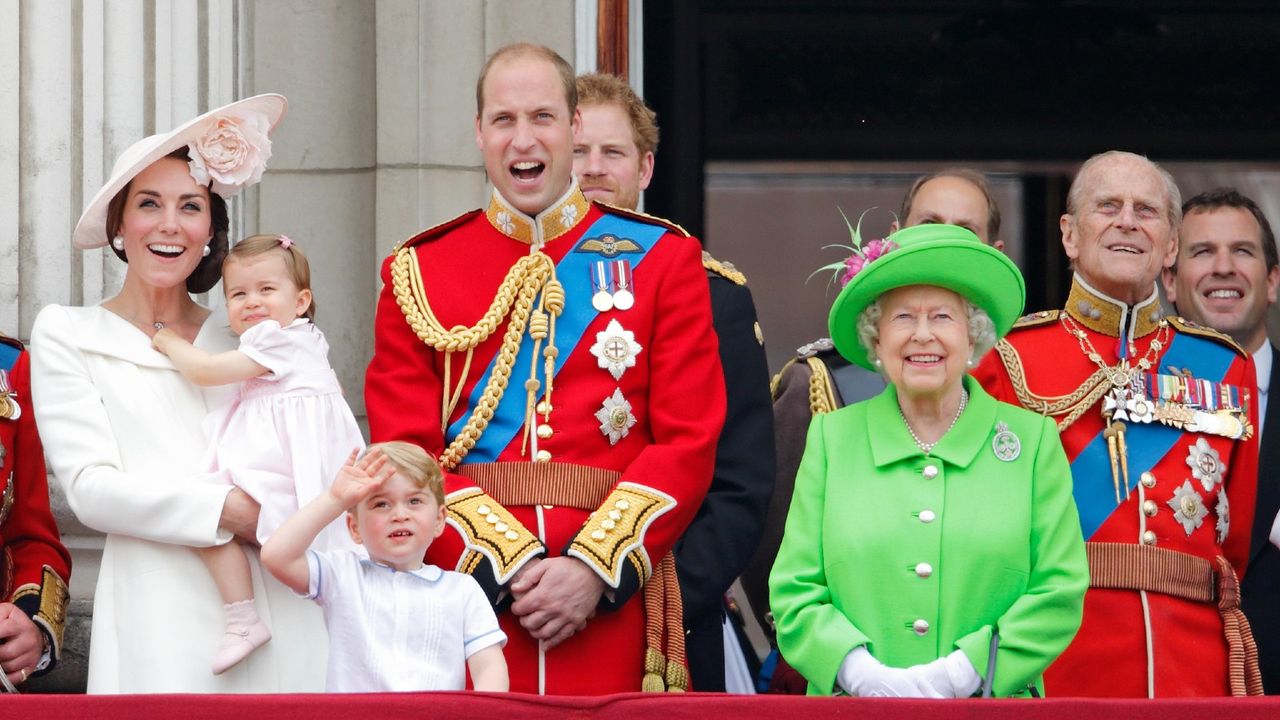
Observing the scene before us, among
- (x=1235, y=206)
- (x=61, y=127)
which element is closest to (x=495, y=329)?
(x=61, y=127)

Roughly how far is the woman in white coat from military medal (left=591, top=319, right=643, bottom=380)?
2.27 feet

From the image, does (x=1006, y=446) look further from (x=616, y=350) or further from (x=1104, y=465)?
(x=616, y=350)

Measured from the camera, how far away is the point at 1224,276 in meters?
5.18

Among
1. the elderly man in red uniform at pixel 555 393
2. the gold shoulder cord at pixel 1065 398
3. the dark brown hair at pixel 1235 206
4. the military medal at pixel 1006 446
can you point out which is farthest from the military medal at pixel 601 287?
the dark brown hair at pixel 1235 206

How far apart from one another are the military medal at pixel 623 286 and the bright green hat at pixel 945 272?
0.39m

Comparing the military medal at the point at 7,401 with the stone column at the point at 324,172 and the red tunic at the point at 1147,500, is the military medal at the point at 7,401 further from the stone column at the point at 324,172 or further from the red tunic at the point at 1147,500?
the red tunic at the point at 1147,500

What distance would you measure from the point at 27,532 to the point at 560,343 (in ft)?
3.93

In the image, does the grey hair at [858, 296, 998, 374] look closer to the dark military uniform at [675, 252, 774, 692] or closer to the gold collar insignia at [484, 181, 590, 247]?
the dark military uniform at [675, 252, 774, 692]

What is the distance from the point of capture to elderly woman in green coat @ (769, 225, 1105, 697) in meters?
3.83

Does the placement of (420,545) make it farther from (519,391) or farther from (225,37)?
(225,37)

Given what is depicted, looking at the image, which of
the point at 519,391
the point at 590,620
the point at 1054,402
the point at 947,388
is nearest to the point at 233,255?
the point at 519,391

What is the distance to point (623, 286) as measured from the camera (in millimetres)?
4230

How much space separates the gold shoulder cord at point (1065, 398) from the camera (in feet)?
14.6

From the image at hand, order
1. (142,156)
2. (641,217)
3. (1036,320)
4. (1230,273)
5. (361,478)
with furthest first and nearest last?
(1230,273)
(1036,320)
(641,217)
(142,156)
(361,478)
